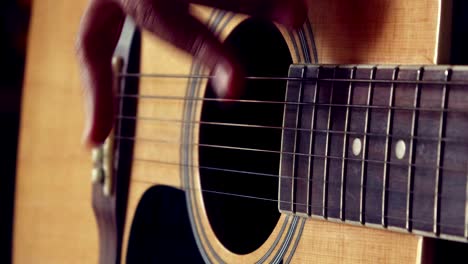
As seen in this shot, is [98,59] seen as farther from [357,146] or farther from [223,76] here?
[357,146]

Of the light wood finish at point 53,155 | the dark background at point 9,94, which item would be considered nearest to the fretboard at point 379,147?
the light wood finish at point 53,155

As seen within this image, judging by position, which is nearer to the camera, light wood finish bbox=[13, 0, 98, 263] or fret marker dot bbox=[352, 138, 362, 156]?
fret marker dot bbox=[352, 138, 362, 156]

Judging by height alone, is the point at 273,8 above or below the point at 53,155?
above

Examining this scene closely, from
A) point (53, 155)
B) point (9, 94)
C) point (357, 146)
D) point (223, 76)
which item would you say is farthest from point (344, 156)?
point (9, 94)

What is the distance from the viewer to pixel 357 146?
20.8 inches

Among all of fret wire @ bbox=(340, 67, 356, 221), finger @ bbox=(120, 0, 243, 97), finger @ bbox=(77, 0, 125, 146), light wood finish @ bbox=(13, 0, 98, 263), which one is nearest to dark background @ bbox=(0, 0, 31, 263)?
light wood finish @ bbox=(13, 0, 98, 263)

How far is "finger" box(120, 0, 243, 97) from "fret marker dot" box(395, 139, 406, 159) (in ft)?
0.56

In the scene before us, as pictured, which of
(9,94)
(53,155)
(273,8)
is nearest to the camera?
(273,8)

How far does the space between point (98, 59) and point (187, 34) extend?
0.43 ft

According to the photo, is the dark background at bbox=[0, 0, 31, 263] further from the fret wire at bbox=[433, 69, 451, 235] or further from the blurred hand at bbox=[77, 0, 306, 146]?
the fret wire at bbox=[433, 69, 451, 235]

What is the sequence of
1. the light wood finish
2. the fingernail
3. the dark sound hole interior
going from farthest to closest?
the light wood finish → the dark sound hole interior → the fingernail

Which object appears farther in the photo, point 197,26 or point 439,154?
point 197,26

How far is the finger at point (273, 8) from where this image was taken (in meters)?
0.58

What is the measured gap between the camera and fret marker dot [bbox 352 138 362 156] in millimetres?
526
